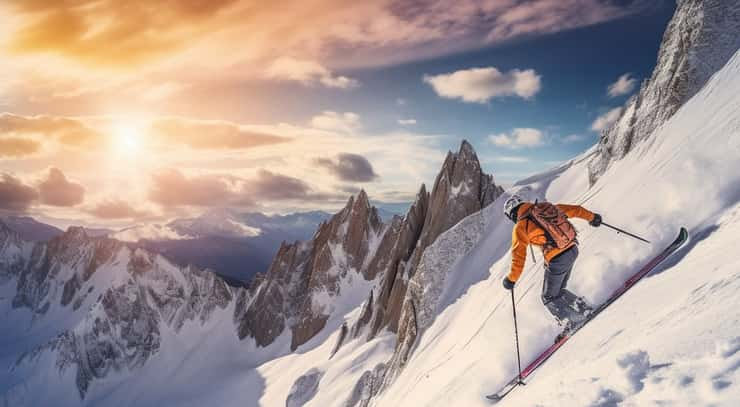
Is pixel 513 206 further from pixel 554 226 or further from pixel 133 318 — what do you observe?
pixel 133 318

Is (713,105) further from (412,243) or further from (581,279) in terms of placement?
(412,243)

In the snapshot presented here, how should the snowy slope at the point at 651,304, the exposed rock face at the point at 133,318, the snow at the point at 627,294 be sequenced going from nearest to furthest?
the snowy slope at the point at 651,304 → the snow at the point at 627,294 → the exposed rock face at the point at 133,318

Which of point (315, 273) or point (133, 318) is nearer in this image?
point (315, 273)

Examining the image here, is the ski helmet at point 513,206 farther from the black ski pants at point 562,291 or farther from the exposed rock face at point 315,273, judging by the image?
the exposed rock face at point 315,273

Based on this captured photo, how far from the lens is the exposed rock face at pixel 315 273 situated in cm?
11188

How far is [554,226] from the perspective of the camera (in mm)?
A: 9758

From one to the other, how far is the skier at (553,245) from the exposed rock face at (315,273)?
102682 mm

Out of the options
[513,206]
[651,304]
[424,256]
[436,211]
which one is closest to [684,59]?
[513,206]

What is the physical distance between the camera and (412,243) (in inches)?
2303

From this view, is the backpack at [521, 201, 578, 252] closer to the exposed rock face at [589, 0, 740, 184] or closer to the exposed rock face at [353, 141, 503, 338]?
the exposed rock face at [589, 0, 740, 184]

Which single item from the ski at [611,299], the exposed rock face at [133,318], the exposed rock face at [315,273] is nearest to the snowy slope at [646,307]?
the ski at [611,299]

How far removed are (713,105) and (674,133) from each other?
1.69 meters

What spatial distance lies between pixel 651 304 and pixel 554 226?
2680 mm

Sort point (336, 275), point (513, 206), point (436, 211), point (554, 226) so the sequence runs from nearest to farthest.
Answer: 1. point (554, 226)
2. point (513, 206)
3. point (436, 211)
4. point (336, 275)
